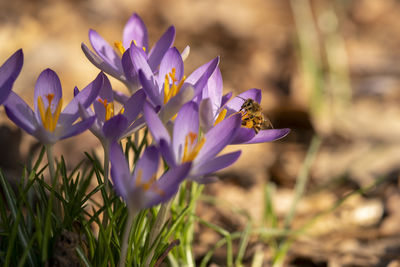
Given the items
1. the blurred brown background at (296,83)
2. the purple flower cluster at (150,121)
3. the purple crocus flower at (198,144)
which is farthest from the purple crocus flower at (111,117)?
the blurred brown background at (296,83)

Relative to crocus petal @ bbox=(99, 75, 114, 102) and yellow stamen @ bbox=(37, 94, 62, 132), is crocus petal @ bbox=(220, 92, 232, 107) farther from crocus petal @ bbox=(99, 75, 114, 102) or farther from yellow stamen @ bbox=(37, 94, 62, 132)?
yellow stamen @ bbox=(37, 94, 62, 132)

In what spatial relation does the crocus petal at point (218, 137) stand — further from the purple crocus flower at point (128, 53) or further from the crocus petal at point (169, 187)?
the purple crocus flower at point (128, 53)

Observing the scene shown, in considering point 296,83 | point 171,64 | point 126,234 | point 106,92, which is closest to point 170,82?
point 171,64

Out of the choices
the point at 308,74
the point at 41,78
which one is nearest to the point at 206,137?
the point at 41,78

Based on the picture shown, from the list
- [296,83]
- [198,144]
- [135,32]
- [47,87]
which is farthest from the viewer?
[296,83]

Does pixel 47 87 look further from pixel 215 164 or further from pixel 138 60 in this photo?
pixel 215 164

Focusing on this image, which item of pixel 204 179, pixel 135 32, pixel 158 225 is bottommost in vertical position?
pixel 158 225

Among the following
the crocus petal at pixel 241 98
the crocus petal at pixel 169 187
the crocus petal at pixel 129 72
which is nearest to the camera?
the crocus petal at pixel 169 187
